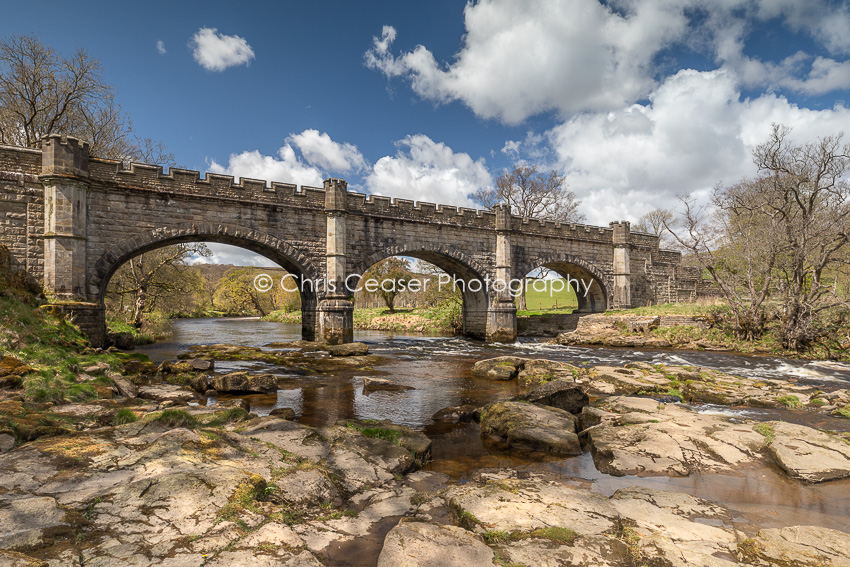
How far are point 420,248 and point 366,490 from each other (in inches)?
658

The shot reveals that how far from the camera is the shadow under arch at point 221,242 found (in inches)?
563

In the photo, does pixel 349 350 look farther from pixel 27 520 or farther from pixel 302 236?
pixel 27 520

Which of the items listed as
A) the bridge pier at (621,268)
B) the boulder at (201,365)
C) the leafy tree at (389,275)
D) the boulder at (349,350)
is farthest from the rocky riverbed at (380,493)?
the leafy tree at (389,275)

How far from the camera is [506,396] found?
9.62 m

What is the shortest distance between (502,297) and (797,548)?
1980cm

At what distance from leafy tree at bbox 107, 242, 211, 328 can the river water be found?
617cm

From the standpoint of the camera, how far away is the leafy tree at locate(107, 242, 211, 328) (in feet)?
72.6

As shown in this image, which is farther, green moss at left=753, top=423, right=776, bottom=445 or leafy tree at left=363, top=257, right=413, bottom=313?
leafy tree at left=363, top=257, right=413, bottom=313

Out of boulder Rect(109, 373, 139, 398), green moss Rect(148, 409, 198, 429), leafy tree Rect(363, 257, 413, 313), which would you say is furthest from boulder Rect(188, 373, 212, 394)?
leafy tree Rect(363, 257, 413, 313)

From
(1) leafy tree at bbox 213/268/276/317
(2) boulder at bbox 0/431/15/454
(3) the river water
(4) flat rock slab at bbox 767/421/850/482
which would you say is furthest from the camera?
(1) leafy tree at bbox 213/268/276/317

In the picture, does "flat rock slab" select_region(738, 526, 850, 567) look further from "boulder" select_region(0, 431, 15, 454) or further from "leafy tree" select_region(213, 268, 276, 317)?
"leafy tree" select_region(213, 268, 276, 317)

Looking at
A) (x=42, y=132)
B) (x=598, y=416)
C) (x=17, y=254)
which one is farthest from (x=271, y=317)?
(x=598, y=416)

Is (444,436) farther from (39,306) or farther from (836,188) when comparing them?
(836,188)

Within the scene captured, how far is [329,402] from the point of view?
875cm
